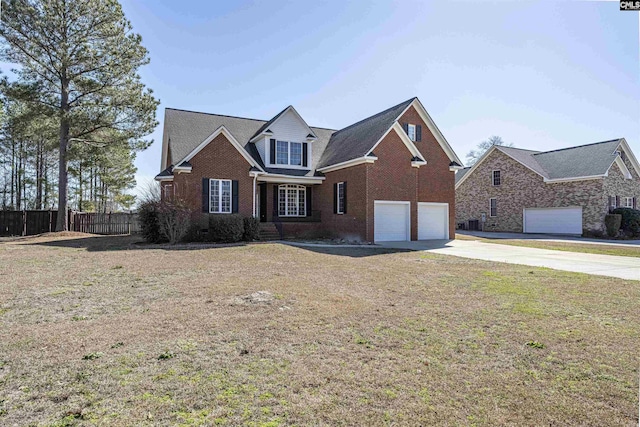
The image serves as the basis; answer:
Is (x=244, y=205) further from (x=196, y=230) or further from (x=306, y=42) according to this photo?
(x=306, y=42)

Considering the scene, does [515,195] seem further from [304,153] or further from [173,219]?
[173,219]

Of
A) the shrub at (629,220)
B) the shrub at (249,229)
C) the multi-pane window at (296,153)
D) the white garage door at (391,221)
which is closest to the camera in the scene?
the shrub at (249,229)

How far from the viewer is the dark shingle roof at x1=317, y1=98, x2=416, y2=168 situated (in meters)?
19.5

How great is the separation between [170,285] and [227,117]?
18895mm

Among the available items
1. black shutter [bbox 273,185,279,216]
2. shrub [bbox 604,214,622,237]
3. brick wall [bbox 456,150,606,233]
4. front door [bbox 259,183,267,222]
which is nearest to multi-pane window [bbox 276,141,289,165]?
black shutter [bbox 273,185,279,216]

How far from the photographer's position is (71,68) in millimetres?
20625

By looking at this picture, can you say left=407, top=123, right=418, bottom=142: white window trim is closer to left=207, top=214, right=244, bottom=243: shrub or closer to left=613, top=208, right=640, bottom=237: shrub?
left=207, top=214, right=244, bottom=243: shrub

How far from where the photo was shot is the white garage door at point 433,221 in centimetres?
2131

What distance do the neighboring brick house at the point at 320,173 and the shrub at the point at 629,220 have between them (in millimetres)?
13602

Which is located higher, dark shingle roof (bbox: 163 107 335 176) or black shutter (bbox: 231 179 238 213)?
dark shingle roof (bbox: 163 107 335 176)

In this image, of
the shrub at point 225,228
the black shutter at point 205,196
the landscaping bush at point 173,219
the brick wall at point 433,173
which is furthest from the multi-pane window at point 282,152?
the landscaping bush at point 173,219

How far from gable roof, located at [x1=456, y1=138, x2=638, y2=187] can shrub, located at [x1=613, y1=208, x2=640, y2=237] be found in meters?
3.20

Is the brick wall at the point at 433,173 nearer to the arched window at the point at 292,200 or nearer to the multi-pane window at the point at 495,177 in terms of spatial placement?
the arched window at the point at 292,200

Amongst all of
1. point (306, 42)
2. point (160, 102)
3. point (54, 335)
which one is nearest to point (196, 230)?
point (160, 102)
